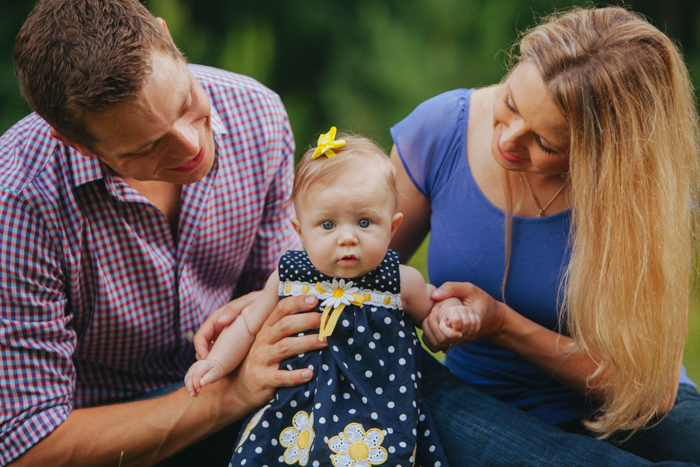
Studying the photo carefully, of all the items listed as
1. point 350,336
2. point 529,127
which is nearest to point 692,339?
point 529,127

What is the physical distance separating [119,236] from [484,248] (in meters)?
1.07

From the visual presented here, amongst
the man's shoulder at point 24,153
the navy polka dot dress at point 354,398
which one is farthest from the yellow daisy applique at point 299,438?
the man's shoulder at point 24,153

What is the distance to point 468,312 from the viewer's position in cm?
161

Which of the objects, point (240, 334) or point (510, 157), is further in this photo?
point (240, 334)

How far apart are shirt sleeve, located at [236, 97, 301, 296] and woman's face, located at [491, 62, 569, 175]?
31.6 inches

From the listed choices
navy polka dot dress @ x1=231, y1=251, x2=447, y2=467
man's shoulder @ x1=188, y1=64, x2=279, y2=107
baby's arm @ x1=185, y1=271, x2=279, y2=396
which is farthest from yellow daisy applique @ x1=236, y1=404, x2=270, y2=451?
man's shoulder @ x1=188, y1=64, x2=279, y2=107

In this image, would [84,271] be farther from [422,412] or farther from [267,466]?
[422,412]

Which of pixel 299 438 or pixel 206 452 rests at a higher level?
pixel 299 438

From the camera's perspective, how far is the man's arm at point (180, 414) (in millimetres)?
1631

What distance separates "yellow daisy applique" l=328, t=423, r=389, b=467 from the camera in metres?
1.45

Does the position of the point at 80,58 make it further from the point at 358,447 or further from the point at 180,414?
the point at 358,447

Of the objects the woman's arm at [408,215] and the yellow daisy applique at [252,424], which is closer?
the yellow daisy applique at [252,424]

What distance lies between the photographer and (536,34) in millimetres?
1640

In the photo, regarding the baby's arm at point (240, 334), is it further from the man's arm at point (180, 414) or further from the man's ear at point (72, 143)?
the man's ear at point (72, 143)
